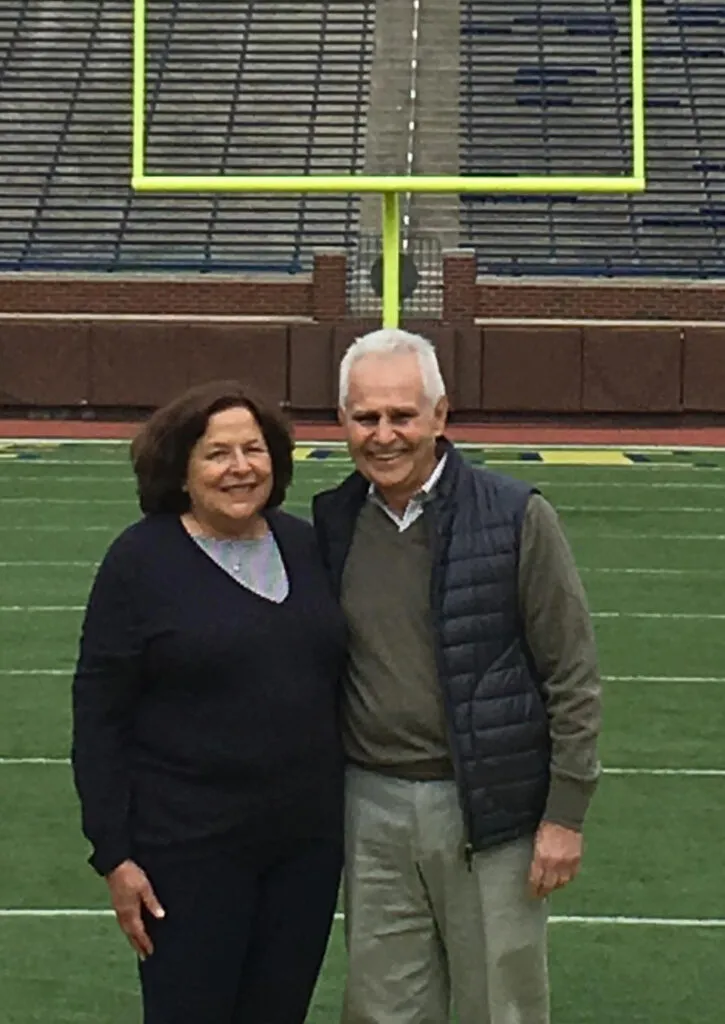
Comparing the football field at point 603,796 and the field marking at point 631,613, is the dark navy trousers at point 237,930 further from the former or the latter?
the field marking at point 631,613

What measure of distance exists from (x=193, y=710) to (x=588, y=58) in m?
20.2

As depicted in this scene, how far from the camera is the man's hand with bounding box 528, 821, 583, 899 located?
3480 mm

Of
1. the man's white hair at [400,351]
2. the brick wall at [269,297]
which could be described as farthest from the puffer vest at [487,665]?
the brick wall at [269,297]

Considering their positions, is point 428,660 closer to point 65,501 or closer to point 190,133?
point 65,501

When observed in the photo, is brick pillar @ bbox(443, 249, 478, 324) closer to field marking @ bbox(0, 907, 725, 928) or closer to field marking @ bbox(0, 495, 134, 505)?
field marking @ bbox(0, 495, 134, 505)

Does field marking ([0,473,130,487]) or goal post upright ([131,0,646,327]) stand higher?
goal post upright ([131,0,646,327])

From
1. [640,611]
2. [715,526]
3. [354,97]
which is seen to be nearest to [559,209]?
[354,97]

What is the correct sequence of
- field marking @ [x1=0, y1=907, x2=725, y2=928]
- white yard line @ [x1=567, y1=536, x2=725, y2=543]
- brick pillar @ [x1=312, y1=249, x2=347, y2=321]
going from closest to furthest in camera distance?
field marking @ [x1=0, y1=907, x2=725, y2=928] → white yard line @ [x1=567, y1=536, x2=725, y2=543] → brick pillar @ [x1=312, y1=249, x2=347, y2=321]

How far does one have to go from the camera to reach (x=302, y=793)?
3453 mm

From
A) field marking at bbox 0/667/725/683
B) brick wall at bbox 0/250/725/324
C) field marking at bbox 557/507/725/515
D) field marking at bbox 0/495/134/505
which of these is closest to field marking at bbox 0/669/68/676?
field marking at bbox 0/667/725/683

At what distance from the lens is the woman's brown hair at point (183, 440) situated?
348cm

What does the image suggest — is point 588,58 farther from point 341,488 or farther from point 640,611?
point 341,488

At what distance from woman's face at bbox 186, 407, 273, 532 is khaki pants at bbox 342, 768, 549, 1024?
0.45 m

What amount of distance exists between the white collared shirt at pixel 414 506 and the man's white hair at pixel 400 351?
125 mm
